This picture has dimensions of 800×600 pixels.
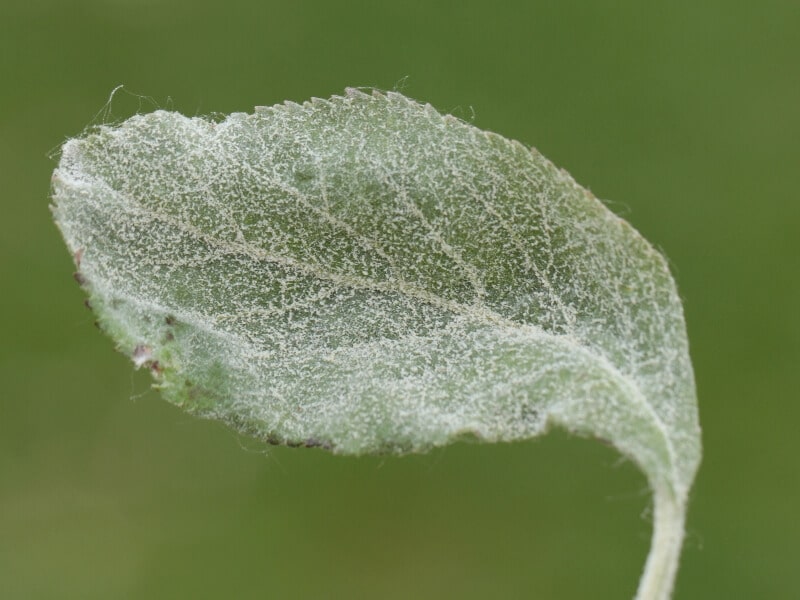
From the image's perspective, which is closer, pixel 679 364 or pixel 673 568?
pixel 673 568

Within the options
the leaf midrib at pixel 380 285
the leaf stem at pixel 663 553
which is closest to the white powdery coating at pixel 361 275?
the leaf midrib at pixel 380 285

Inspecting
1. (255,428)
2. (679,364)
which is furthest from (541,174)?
(255,428)

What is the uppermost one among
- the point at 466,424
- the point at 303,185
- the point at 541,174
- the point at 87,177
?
the point at 541,174

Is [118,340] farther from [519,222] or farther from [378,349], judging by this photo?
[519,222]

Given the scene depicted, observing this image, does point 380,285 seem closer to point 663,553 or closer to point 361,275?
point 361,275

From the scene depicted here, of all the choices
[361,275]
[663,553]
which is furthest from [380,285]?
[663,553]

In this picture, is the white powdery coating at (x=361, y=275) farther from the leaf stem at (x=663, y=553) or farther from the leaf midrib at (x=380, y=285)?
the leaf stem at (x=663, y=553)

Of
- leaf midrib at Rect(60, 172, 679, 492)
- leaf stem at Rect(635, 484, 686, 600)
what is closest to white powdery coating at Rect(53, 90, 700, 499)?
leaf midrib at Rect(60, 172, 679, 492)
